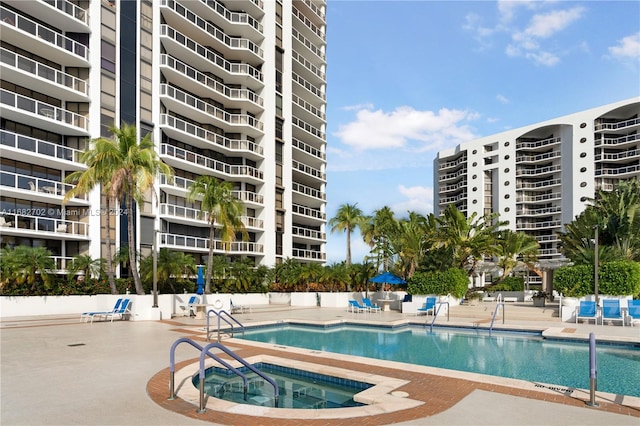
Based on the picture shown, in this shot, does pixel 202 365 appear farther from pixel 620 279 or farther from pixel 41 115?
pixel 41 115

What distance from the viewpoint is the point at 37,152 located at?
1105 inches

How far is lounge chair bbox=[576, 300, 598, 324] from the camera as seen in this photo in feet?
63.4

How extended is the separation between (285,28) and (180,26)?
12810 mm

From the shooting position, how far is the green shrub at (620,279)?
22125mm

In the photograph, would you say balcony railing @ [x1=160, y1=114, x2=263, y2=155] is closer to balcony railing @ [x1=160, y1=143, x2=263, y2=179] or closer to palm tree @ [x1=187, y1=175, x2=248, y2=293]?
balcony railing @ [x1=160, y1=143, x2=263, y2=179]

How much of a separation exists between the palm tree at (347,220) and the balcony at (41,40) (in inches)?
1128

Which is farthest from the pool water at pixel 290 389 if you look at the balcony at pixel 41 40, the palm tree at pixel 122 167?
the balcony at pixel 41 40

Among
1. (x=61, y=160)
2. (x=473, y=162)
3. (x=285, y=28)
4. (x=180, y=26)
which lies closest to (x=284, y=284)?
(x=61, y=160)

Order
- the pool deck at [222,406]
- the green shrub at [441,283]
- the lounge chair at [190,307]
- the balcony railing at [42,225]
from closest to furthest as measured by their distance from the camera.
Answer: the pool deck at [222,406] < the lounge chair at [190,307] < the green shrub at [441,283] < the balcony railing at [42,225]

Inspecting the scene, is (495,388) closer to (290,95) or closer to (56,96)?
(56,96)

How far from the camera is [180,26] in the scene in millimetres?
38562

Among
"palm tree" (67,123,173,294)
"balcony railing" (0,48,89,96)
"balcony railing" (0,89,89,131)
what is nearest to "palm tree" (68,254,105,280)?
"palm tree" (67,123,173,294)

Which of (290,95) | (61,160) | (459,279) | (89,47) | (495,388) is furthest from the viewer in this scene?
(290,95)

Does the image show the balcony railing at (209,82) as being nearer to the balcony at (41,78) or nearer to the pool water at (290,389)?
the balcony at (41,78)
